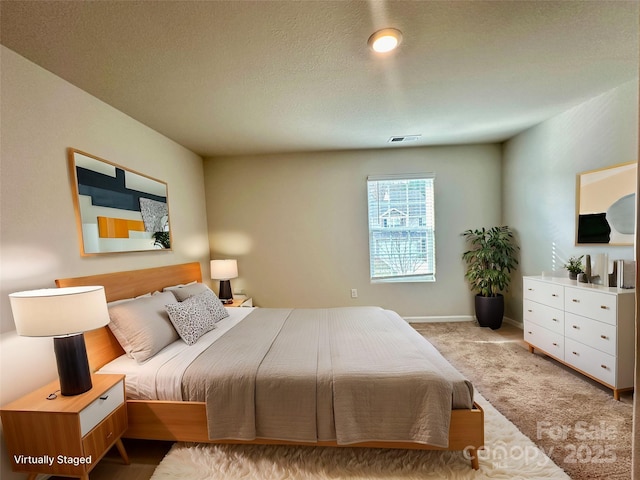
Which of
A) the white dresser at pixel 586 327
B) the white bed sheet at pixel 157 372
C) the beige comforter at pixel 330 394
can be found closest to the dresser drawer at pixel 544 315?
the white dresser at pixel 586 327

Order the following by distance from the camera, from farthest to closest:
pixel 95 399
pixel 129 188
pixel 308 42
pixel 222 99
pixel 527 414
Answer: pixel 129 188 < pixel 222 99 < pixel 527 414 < pixel 308 42 < pixel 95 399

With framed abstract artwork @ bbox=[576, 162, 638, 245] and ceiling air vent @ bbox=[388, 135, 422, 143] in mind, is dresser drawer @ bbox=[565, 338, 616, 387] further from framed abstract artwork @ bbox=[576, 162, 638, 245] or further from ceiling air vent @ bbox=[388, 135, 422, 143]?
ceiling air vent @ bbox=[388, 135, 422, 143]

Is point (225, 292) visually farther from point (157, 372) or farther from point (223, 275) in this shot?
point (157, 372)

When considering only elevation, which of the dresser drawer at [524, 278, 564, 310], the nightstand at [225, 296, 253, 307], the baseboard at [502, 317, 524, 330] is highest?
the dresser drawer at [524, 278, 564, 310]

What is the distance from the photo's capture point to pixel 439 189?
373 cm

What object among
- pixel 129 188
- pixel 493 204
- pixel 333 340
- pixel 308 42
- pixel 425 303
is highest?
pixel 308 42

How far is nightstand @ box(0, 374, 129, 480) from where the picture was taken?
1266mm

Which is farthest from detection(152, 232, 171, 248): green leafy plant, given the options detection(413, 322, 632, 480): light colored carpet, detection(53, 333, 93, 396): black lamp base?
detection(413, 322, 632, 480): light colored carpet

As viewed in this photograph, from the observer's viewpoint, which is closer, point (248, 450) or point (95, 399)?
point (95, 399)

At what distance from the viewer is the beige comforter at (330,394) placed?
1.40m

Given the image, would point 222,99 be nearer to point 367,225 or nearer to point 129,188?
point 129,188

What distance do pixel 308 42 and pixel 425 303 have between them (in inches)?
137

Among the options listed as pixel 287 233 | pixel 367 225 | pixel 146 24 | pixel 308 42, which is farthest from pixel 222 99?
pixel 367 225

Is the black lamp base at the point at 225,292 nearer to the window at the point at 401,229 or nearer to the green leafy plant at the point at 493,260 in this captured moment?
the window at the point at 401,229
